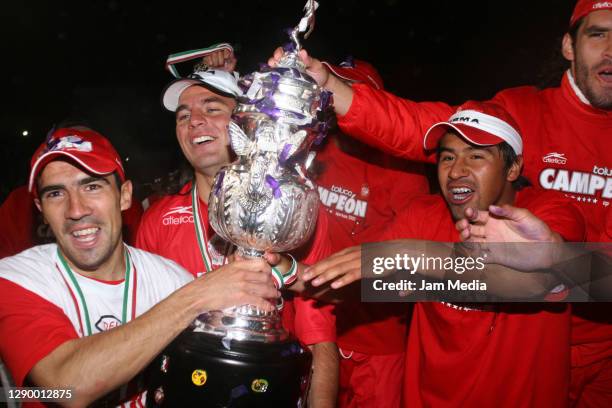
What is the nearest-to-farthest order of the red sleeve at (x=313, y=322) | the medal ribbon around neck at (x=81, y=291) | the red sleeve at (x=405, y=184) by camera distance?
the medal ribbon around neck at (x=81, y=291) < the red sleeve at (x=313, y=322) < the red sleeve at (x=405, y=184)

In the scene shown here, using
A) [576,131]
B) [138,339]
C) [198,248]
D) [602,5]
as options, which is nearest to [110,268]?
[198,248]

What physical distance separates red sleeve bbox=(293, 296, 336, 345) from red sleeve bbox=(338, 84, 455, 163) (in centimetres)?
81

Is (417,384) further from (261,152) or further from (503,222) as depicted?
(261,152)

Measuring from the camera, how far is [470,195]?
1998 mm

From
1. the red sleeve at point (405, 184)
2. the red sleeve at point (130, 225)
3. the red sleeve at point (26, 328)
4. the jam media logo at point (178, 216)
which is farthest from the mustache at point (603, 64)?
the red sleeve at point (130, 225)

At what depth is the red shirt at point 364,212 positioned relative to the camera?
2.92m

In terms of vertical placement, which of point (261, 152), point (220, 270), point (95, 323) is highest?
point (261, 152)

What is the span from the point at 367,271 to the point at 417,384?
66 cm

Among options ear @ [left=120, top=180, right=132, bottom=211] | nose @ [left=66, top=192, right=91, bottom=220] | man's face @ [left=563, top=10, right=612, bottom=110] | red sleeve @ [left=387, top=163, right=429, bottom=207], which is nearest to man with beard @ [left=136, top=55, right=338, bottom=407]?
ear @ [left=120, top=180, right=132, bottom=211]

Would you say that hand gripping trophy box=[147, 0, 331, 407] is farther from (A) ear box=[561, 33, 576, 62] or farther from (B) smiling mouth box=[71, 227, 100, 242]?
(A) ear box=[561, 33, 576, 62]

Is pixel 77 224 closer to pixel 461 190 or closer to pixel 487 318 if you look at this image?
pixel 461 190

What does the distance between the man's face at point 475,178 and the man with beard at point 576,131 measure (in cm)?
31

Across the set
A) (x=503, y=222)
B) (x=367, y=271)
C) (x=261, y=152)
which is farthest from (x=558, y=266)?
(x=261, y=152)

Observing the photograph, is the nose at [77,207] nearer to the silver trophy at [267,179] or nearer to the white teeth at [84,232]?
the white teeth at [84,232]
